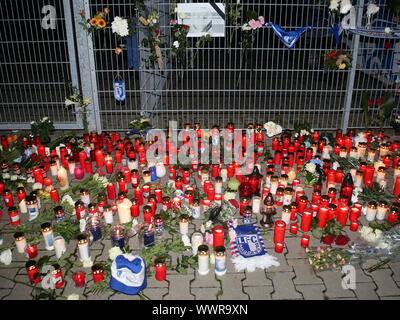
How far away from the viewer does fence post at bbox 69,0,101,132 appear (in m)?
5.85

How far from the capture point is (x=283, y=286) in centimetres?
348

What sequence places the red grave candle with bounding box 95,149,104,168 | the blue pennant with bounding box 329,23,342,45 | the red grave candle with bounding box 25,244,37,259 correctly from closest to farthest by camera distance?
the red grave candle with bounding box 25,244,37,259 < the red grave candle with bounding box 95,149,104,168 < the blue pennant with bounding box 329,23,342,45

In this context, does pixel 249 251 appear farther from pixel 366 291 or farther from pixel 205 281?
pixel 366 291

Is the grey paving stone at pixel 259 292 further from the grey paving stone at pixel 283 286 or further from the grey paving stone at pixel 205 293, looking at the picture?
the grey paving stone at pixel 205 293

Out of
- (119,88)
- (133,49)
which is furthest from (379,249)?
(133,49)

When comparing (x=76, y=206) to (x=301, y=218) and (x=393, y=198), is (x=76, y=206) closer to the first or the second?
(x=301, y=218)

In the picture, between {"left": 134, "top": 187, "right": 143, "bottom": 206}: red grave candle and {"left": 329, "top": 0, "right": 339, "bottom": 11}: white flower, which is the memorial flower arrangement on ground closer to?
{"left": 134, "top": 187, "right": 143, "bottom": 206}: red grave candle

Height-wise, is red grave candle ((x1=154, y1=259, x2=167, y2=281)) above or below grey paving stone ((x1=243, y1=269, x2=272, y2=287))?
above

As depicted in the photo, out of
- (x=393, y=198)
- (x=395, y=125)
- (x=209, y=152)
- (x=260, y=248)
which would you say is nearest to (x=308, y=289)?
(x=260, y=248)

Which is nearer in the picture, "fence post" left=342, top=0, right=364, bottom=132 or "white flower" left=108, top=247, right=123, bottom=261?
"white flower" left=108, top=247, right=123, bottom=261

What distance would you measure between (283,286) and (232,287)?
47 cm

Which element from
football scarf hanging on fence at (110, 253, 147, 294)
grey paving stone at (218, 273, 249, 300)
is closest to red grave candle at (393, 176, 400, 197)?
grey paving stone at (218, 273, 249, 300)

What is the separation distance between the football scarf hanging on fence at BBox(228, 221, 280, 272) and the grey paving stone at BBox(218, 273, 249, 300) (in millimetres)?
107

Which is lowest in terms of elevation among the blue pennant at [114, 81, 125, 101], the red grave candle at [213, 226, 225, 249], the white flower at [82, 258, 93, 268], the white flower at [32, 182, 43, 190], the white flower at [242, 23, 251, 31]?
the white flower at [82, 258, 93, 268]
